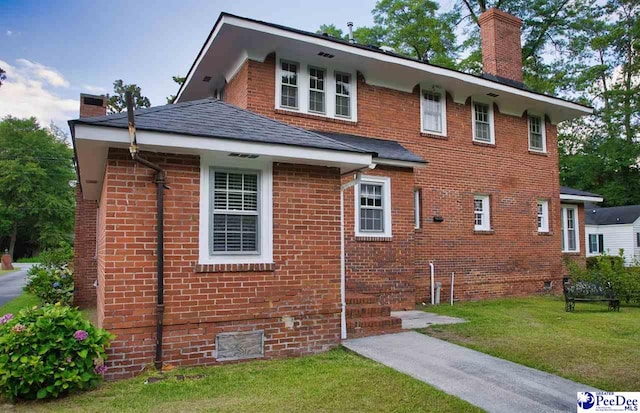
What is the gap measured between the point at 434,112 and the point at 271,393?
34.0 feet

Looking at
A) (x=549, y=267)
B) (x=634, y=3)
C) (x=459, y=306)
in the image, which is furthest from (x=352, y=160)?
(x=634, y=3)

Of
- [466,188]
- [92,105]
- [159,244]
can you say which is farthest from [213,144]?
[92,105]

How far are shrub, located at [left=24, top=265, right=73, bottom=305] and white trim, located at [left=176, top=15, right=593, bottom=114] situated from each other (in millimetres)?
6637

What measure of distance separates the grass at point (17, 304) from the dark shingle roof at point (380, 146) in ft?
29.6

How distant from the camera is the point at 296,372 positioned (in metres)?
5.60

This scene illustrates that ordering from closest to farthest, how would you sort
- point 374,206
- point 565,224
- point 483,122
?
1. point 374,206
2. point 483,122
3. point 565,224

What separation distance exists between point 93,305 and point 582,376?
42.5ft

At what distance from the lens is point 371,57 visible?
10977 millimetres

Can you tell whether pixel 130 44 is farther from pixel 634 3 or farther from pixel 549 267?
pixel 634 3

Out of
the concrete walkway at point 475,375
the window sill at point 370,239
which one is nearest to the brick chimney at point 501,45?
the window sill at point 370,239

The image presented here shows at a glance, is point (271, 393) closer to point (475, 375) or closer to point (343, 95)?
point (475, 375)

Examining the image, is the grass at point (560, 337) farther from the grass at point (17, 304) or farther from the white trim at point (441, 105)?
the grass at point (17, 304)

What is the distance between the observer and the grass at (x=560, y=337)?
5715 millimetres

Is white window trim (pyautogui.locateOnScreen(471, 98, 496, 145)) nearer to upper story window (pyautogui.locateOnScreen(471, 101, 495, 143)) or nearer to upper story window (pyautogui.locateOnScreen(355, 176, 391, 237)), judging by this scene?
upper story window (pyautogui.locateOnScreen(471, 101, 495, 143))
